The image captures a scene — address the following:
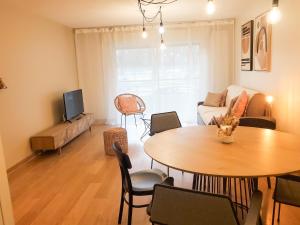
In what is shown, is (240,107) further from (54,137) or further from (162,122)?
(54,137)

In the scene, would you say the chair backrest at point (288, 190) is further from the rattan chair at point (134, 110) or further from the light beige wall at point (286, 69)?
the rattan chair at point (134, 110)

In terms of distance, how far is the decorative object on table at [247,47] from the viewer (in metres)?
4.58

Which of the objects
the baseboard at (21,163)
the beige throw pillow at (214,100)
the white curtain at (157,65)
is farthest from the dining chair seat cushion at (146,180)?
the white curtain at (157,65)

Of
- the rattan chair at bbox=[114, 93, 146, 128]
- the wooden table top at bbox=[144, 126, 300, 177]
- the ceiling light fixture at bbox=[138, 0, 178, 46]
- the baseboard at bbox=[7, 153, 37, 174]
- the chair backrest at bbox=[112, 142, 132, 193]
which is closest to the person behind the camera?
the wooden table top at bbox=[144, 126, 300, 177]

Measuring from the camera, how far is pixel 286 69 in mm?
3287

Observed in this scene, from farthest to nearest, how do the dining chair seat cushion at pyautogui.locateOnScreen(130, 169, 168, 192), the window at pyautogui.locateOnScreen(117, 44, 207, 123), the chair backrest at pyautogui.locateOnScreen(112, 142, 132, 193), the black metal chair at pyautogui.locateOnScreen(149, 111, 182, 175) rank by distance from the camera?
the window at pyautogui.locateOnScreen(117, 44, 207, 123) → the black metal chair at pyautogui.locateOnScreen(149, 111, 182, 175) → the dining chair seat cushion at pyautogui.locateOnScreen(130, 169, 168, 192) → the chair backrest at pyautogui.locateOnScreen(112, 142, 132, 193)

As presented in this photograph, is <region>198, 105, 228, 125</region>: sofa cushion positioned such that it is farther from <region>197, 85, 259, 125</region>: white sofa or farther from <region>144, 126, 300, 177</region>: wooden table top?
<region>144, 126, 300, 177</region>: wooden table top

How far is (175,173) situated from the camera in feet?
10.9

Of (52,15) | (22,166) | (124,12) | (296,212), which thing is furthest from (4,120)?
(296,212)

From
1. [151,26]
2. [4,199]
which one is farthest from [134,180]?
[151,26]

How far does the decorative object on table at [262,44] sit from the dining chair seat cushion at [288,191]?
2309 millimetres

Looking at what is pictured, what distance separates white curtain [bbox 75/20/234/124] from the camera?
597cm

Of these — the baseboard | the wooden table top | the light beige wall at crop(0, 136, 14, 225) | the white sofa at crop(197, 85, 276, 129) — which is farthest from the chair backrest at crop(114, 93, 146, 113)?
the light beige wall at crop(0, 136, 14, 225)

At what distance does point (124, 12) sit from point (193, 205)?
4.11 metres
